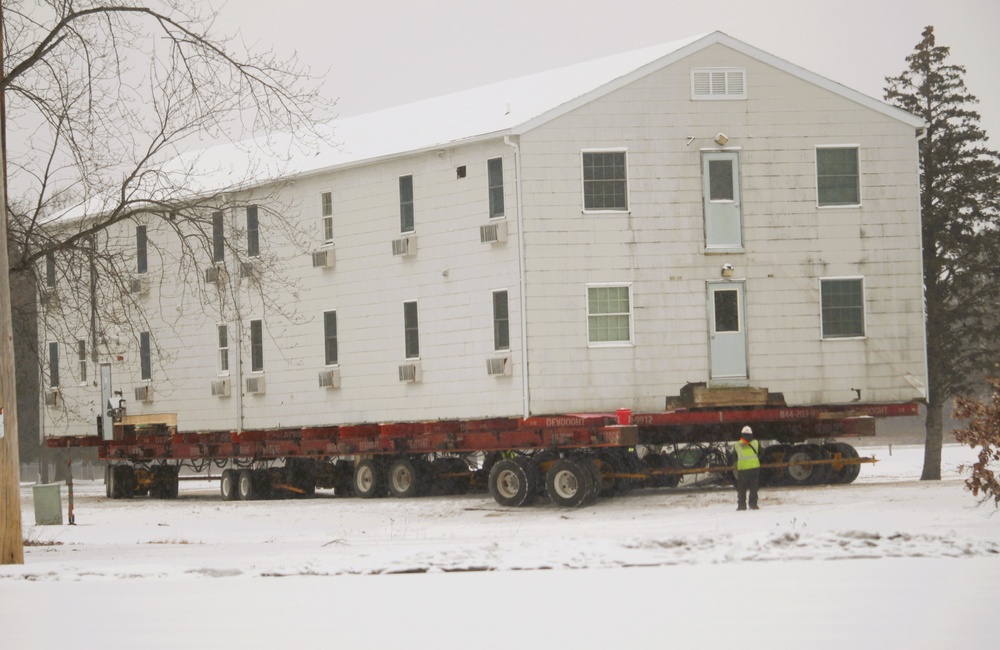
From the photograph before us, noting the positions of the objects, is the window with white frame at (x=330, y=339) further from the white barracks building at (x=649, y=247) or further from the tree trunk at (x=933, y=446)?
the tree trunk at (x=933, y=446)

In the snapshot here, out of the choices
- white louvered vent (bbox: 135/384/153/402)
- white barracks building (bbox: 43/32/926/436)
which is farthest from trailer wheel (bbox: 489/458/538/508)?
white louvered vent (bbox: 135/384/153/402)

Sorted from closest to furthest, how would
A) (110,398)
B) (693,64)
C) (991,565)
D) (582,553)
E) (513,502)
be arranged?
1. (991,565)
2. (582,553)
3. (513,502)
4. (693,64)
5. (110,398)

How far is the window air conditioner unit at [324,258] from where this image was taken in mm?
34938

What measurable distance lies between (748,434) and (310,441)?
40.1 feet

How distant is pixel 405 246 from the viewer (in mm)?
32844

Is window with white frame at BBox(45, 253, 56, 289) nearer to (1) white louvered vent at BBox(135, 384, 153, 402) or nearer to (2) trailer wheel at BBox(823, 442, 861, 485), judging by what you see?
(1) white louvered vent at BBox(135, 384, 153, 402)

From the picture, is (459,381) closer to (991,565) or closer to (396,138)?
(396,138)

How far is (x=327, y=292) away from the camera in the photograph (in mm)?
35250

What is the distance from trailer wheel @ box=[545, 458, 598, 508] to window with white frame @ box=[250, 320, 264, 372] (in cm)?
1140

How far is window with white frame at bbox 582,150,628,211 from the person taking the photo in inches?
1201

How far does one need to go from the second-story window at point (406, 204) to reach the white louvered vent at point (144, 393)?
438 inches

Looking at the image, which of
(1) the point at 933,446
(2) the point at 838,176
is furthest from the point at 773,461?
(1) the point at 933,446

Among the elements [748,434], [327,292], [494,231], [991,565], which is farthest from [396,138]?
[991,565]

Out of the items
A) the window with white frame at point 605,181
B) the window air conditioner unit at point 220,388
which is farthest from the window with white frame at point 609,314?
the window air conditioner unit at point 220,388
